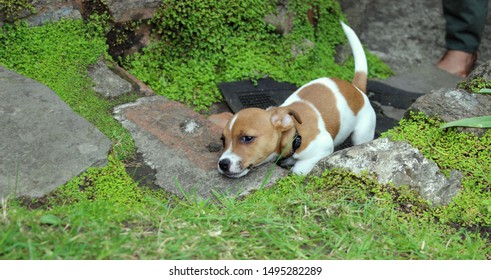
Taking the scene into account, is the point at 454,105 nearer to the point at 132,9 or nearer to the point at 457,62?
the point at 132,9

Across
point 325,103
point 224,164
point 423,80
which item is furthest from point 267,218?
point 423,80

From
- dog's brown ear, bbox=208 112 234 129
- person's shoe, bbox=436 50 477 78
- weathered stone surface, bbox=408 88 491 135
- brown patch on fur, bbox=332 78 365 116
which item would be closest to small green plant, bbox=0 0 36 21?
dog's brown ear, bbox=208 112 234 129

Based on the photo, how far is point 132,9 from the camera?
21.5ft

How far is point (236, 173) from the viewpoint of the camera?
16.8ft

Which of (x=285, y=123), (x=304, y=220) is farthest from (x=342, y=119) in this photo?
(x=304, y=220)

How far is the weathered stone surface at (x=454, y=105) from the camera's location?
5309 mm

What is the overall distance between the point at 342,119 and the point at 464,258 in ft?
7.05

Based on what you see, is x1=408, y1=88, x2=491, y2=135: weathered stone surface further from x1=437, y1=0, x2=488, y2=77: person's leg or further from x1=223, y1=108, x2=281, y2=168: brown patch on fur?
x1=437, y1=0, x2=488, y2=77: person's leg

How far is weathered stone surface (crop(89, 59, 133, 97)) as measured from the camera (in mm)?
6055

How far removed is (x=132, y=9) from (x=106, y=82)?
90 centimetres

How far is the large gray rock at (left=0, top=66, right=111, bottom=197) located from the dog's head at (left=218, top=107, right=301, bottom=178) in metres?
0.98

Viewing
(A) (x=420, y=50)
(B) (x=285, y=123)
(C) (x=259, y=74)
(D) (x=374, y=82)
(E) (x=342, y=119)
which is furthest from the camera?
(A) (x=420, y=50)

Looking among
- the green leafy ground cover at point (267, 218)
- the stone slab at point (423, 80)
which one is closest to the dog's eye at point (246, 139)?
the green leafy ground cover at point (267, 218)

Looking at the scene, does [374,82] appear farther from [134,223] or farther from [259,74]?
[134,223]
